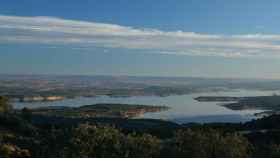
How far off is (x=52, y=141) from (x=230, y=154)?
7874mm

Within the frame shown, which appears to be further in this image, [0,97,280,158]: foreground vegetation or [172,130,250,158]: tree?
[172,130,250,158]: tree

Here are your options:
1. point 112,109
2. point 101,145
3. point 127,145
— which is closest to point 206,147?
point 127,145

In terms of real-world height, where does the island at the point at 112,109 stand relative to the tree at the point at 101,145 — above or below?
below

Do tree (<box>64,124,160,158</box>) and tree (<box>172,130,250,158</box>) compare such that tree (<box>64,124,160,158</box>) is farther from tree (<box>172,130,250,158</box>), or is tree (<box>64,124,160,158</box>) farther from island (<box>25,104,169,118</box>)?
island (<box>25,104,169,118</box>)

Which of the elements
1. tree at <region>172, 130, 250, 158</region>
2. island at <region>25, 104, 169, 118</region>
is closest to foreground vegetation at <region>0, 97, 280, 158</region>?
tree at <region>172, 130, 250, 158</region>

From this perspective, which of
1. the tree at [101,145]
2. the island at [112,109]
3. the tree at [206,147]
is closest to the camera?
the tree at [101,145]

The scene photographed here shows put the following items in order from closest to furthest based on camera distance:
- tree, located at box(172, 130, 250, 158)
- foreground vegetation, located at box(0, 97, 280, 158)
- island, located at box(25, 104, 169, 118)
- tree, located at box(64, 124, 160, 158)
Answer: tree, located at box(64, 124, 160, 158) < foreground vegetation, located at box(0, 97, 280, 158) < tree, located at box(172, 130, 250, 158) < island, located at box(25, 104, 169, 118)

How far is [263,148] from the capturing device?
24.2m

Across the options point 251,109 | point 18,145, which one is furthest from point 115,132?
point 251,109

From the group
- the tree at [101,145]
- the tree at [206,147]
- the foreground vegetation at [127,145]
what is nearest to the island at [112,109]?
the foreground vegetation at [127,145]

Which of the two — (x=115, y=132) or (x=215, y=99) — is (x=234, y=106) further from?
(x=115, y=132)

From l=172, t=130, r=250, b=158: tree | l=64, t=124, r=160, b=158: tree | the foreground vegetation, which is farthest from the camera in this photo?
l=172, t=130, r=250, b=158: tree

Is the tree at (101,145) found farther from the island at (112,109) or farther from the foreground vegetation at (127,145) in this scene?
the island at (112,109)

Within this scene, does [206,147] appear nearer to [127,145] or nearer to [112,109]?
[127,145]
